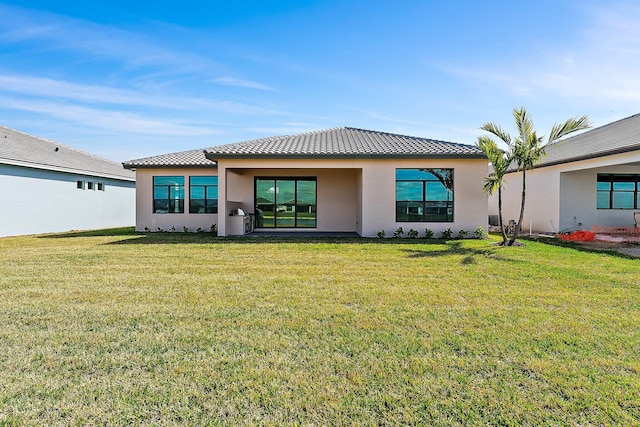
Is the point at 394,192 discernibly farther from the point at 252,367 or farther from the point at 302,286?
the point at 252,367

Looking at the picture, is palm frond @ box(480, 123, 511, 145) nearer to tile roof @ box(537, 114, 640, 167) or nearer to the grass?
tile roof @ box(537, 114, 640, 167)

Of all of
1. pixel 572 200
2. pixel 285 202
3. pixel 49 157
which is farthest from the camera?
pixel 49 157

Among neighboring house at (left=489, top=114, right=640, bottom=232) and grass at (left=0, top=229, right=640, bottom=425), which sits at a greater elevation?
neighboring house at (left=489, top=114, right=640, bottom=232)

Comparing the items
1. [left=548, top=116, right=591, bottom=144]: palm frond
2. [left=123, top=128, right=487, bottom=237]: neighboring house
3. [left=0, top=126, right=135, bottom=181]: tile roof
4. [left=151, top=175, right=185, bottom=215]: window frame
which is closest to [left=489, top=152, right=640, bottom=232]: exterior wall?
[left=548, top=116, right=591, bottom=144]: palm frond

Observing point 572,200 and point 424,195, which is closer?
point 424,195

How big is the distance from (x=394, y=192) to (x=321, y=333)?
33.9 ft

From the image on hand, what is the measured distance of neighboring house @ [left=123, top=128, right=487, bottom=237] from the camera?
539 inches

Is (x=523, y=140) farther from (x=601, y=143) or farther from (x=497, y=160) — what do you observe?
(x=601, y=143)

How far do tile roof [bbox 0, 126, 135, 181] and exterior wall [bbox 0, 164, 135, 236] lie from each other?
0.41 metres

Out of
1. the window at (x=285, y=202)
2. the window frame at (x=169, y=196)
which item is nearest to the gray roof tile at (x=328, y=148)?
the window frame at (x=169, y=196)

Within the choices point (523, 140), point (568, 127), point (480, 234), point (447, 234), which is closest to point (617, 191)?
point (568, 127)

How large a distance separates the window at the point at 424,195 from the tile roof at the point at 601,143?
3593 millimetres

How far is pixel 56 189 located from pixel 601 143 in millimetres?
25116

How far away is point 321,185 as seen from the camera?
16656mm
